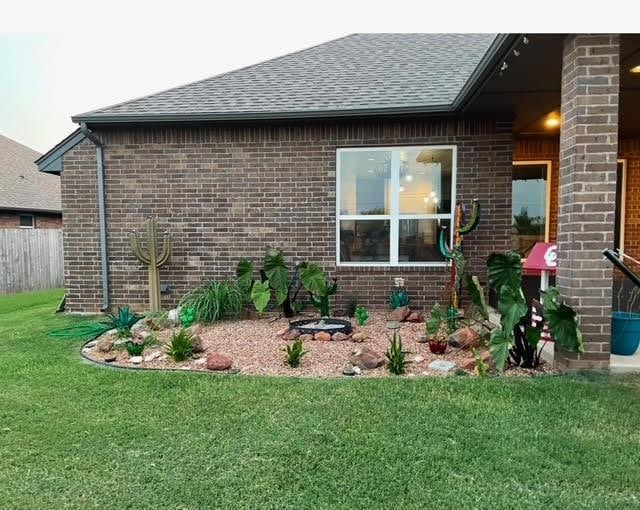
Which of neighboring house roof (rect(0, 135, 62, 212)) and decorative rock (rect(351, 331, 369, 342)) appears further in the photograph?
neighboring house roof (rect(0, 135, 62, 212))

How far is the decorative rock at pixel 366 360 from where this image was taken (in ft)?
12.9

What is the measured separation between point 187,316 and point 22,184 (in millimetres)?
13864

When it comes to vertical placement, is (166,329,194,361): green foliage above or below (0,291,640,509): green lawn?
above

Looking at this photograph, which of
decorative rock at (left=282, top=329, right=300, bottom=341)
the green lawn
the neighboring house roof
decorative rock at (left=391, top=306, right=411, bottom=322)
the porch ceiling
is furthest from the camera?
the neighboring house roof

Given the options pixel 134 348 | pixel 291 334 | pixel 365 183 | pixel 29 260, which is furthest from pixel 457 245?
pixel 29 260

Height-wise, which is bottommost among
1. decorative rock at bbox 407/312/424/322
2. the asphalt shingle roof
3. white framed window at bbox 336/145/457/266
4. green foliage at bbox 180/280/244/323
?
decorative rock at bbox 407/312/424/322

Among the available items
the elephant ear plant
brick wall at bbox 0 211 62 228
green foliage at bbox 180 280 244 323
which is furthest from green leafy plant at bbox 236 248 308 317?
brick wall at bbox 0 211 62 228

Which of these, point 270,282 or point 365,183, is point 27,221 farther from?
point 365,183

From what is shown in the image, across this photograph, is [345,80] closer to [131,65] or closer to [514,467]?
[514,467]

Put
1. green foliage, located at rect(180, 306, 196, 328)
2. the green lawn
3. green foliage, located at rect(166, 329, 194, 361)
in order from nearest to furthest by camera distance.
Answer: the green lawn < green foliage, located at rect(166, 329, 194, 361) < green foliage, located at rect(180, 306, 196, 328)

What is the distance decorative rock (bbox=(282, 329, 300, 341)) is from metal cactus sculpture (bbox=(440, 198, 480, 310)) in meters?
2.06

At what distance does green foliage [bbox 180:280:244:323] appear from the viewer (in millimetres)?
5965

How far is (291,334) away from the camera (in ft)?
16.8

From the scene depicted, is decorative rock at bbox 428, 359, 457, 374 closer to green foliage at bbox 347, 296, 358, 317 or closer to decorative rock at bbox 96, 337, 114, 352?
green foliage at bbox 347, 296, 358, 317
